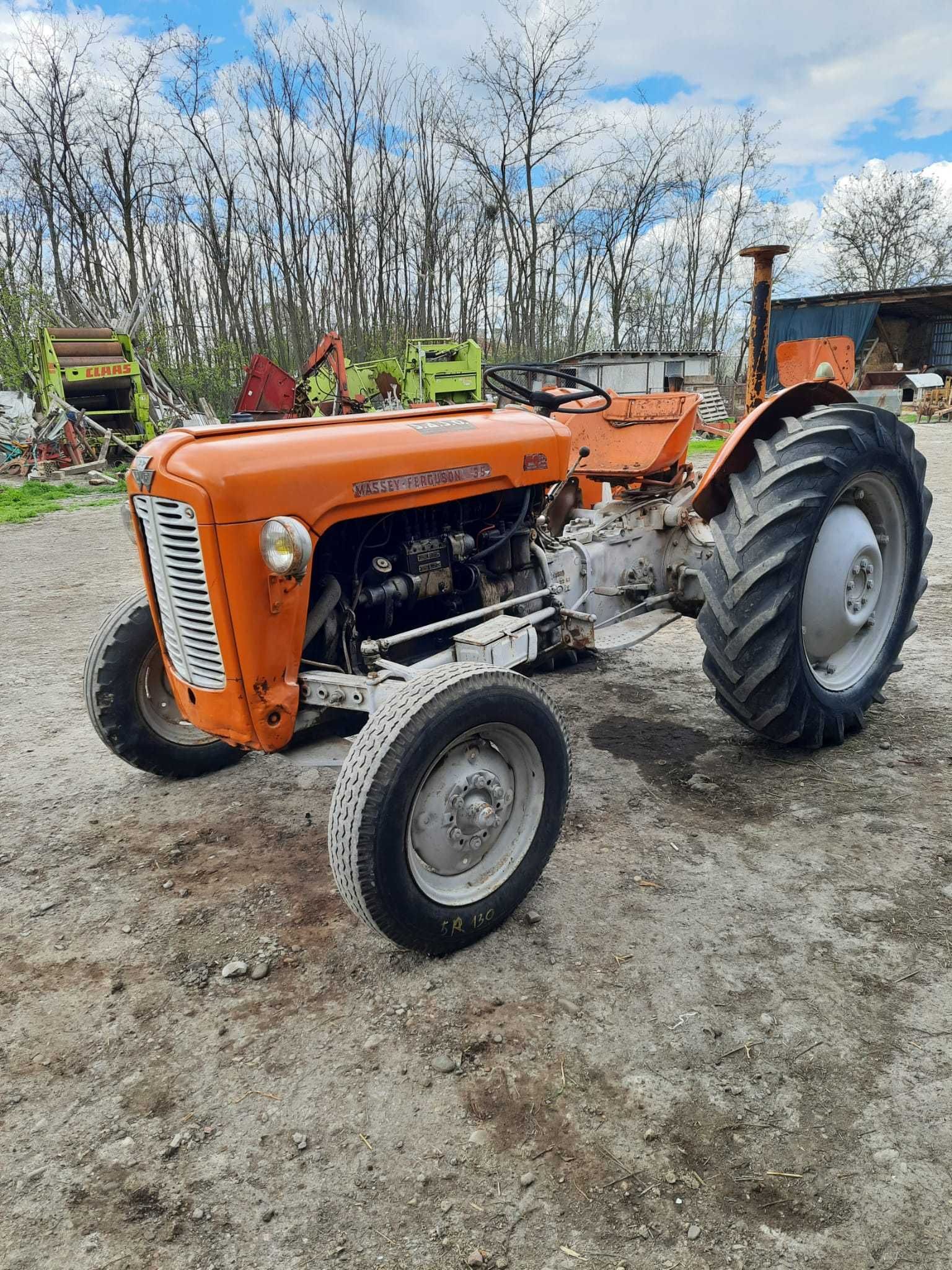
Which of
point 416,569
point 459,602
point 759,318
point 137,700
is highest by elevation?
point 759,318

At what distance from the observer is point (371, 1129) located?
6.05ft

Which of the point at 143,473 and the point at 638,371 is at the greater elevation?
the point at 143,473

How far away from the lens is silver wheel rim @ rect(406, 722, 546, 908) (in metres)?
2.35

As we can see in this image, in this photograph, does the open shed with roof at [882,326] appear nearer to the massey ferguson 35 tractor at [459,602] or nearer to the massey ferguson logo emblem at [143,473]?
the massey ferguson 35 tractor at [459,602]

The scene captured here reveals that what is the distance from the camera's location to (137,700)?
3295 mm

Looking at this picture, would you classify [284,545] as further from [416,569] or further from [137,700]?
[137,700]

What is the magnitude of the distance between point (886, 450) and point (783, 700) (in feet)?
3.79

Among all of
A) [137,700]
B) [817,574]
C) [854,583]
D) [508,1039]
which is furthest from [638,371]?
[508,1039]

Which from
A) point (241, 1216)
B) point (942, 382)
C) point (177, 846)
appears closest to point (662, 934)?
point (241, 1216)

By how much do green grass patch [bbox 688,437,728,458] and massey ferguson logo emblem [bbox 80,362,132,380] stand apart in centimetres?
947

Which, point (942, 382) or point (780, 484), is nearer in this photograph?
point (780, 484)

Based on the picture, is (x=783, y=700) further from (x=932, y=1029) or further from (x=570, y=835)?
(x=932, y=1029)

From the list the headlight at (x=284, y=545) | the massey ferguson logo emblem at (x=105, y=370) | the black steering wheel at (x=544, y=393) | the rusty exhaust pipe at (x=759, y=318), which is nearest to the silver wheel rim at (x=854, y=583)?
the rusty exhaust pipe at (x=759, y=318)

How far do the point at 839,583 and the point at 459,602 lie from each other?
5.14 feet
